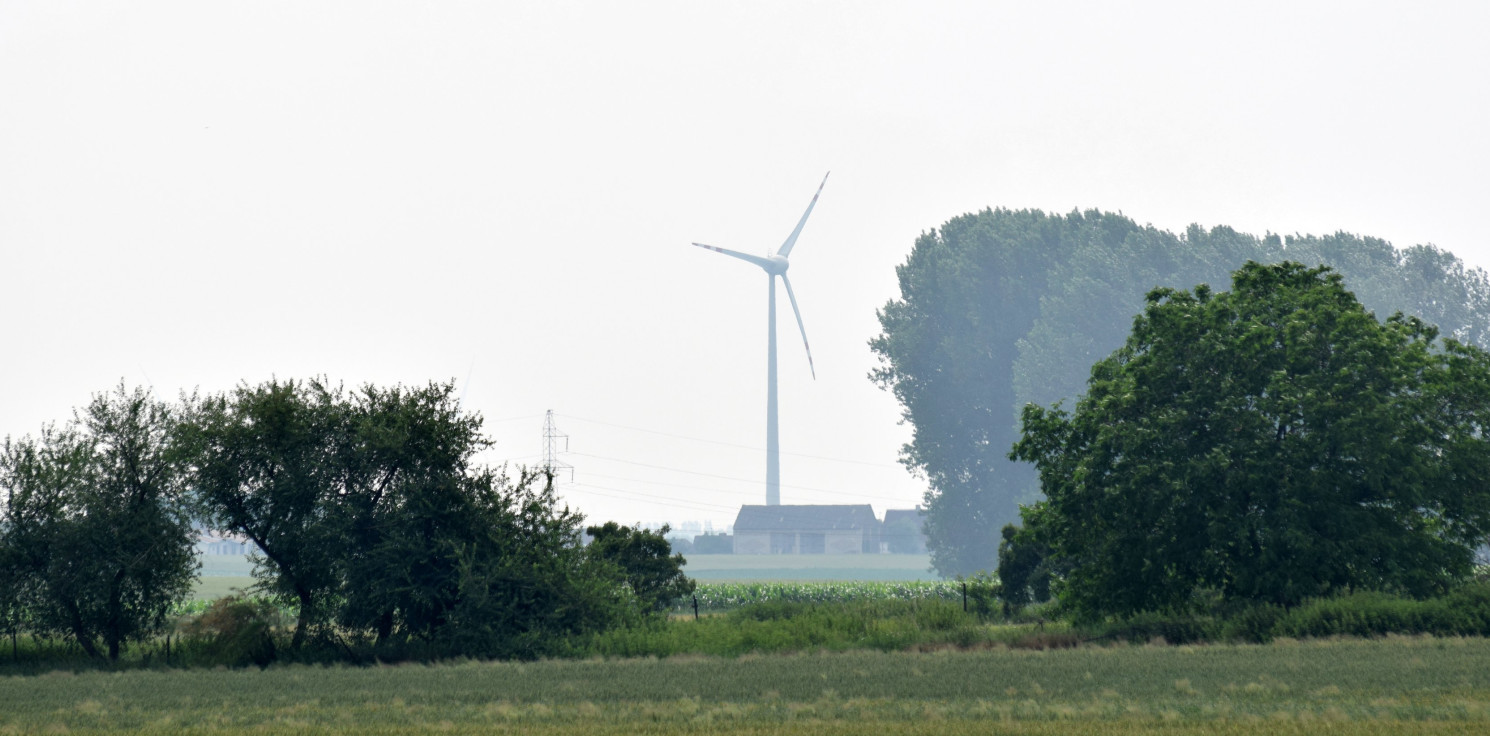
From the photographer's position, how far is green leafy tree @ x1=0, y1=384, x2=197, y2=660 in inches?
1517

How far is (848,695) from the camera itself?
25.1 m

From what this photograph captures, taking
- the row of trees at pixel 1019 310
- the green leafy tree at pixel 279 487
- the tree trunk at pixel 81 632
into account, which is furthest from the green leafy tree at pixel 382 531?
the row of trees at pixel 1019 310

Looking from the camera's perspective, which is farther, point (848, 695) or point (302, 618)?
point (302, 618)

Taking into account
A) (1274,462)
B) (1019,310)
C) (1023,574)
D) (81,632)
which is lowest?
(81,632)

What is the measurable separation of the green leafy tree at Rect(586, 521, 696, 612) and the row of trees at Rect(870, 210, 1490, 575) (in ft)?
202

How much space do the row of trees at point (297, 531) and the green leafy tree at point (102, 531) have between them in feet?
0.15

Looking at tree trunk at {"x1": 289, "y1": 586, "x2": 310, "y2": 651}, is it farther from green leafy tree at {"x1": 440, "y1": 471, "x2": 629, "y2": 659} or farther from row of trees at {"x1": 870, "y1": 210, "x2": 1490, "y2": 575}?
row of trees at {"x1": 870, "y1": 210, "x2": 1490, "y2": 575}

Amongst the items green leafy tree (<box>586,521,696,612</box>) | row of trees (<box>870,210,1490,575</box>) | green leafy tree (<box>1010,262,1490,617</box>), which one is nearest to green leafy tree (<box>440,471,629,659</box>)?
green leafy tree (<box>586,521,696,612</box>)

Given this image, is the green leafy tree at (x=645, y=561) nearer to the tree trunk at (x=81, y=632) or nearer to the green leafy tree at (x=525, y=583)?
the green leafy tree at (x=525, y=583)

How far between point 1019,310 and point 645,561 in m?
72.4

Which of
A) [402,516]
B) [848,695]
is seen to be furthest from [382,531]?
[848,695]

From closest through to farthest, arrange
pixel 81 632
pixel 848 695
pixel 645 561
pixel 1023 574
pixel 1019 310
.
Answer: pixel 848 695
pixel 81 632
pixel 645 561
pixel 1023 574
pixel 1019 310

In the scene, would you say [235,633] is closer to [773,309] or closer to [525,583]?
[525,583]

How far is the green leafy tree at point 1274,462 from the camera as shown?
37.1 meters
